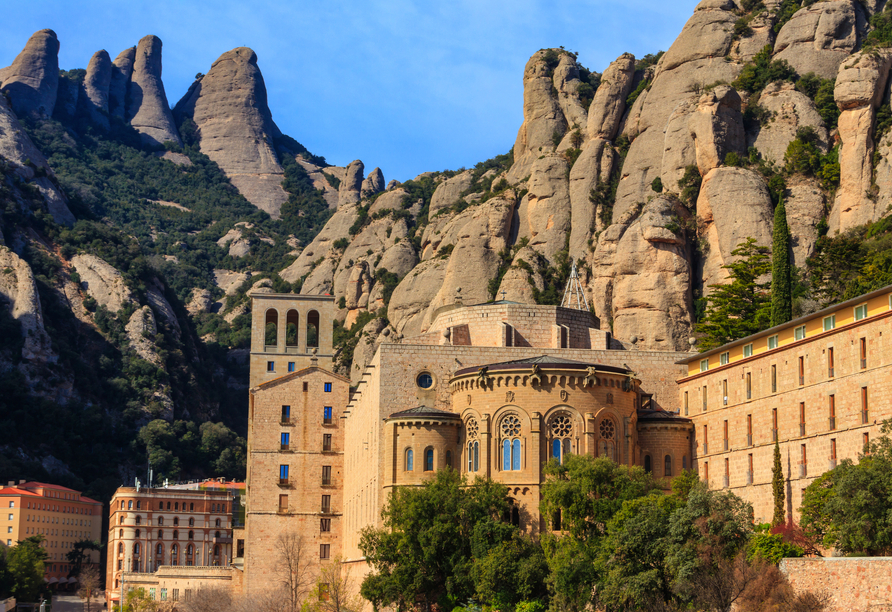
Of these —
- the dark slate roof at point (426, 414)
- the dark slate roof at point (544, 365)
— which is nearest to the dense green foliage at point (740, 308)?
the dark slate roof at point (544, 365)

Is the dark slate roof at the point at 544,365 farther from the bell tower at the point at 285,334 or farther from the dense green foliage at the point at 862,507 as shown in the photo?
the bell tower at the point at 285,334

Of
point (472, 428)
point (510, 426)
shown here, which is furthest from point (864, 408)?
point (472, 428)

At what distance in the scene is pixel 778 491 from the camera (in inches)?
1892

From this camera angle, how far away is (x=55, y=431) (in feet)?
462

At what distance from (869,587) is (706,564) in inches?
271

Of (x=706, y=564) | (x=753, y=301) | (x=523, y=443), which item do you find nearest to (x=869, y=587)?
(x=706, y=564)

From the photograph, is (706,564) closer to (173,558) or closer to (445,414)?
(445,414)

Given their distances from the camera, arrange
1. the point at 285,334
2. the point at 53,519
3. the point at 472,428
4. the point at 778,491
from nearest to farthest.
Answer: the point at 778,491, the point at 472,428, the point at 285,334, the point at 53,519

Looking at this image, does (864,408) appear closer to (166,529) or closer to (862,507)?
(862,507)

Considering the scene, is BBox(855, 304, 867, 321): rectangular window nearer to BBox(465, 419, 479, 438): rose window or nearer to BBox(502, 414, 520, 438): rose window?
BBox(502, 414, 520, 438): rose window

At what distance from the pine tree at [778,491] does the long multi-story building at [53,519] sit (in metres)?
99.4

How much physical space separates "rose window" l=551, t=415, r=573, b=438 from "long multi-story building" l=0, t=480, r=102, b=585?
8997 cm

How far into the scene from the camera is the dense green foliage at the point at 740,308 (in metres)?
71.2

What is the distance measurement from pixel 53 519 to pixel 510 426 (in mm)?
92677
